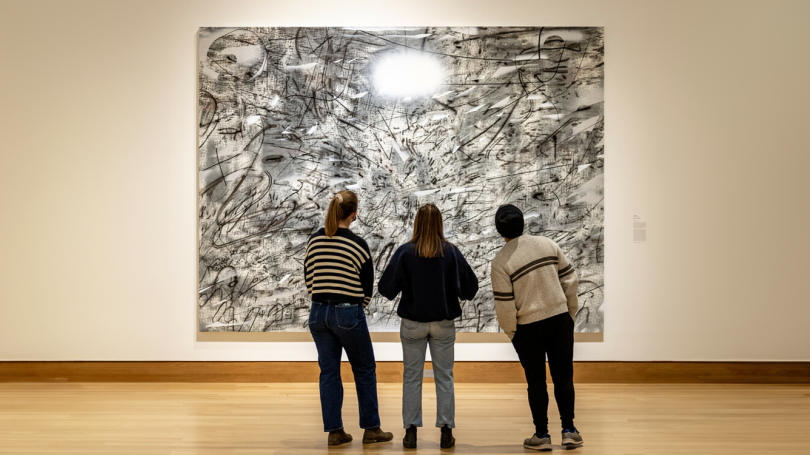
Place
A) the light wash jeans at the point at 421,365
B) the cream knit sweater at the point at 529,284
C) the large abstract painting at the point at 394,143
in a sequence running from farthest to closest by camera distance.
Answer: the large abstract painting at the point at 394,143, the light wash jeans at the point at 421,365, the cream knit sweater at the point at 529,284

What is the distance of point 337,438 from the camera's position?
11.8 feet

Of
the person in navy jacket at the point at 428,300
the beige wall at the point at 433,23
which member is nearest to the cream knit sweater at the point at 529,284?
the person in navy jacket at the point at 428,300

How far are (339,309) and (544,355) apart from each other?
1246mm

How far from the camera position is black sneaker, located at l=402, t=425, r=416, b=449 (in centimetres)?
351

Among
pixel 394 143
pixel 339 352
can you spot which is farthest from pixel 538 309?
pixel 394 143

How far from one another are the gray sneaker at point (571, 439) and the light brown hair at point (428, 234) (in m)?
1.32

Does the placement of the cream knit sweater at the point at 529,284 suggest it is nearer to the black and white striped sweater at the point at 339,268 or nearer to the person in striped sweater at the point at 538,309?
the person in striped sweater at the point at 538,309

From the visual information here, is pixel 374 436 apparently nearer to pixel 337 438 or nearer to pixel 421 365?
pixel 337 438

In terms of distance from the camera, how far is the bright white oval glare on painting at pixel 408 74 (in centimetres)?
501
